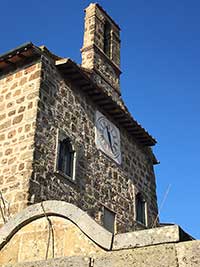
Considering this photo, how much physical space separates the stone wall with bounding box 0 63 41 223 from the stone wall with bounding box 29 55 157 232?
0.15 m

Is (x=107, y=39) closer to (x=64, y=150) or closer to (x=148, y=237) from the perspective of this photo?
(x=64, y=150)

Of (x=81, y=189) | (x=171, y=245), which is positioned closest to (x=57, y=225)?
(x=171, y=245)

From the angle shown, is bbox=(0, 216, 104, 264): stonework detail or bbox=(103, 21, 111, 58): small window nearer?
bbox=(0, 216, 104, 264): stonework detail

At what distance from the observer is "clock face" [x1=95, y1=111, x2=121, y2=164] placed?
33.8ft

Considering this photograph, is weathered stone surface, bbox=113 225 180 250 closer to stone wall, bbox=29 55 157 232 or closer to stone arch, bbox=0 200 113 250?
stone arch, bbox=0 200 113 250

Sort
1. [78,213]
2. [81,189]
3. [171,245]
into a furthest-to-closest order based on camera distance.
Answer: [81,189]
[78,213]
[171,245]

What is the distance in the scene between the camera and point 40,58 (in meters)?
9.02

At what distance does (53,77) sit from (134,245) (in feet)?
20.7

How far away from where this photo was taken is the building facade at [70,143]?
7883 millimetres

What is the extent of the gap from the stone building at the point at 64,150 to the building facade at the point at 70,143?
0.02m

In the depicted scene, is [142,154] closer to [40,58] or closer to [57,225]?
[40,58]

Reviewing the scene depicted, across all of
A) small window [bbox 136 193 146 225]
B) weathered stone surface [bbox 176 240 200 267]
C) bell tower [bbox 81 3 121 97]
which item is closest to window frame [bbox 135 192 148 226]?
small window [bbox 136 193 146 225]

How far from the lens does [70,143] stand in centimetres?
909

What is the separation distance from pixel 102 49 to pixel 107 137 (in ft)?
11.4
